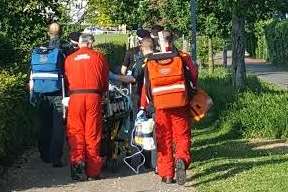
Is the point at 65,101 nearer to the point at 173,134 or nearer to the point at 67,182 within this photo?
the point at 67,182

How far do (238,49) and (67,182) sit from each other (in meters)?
8.27

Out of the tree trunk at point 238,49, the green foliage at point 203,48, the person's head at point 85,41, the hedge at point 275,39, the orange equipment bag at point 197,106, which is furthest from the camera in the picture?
the hedge at point 275,39

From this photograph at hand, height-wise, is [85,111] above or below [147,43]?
below

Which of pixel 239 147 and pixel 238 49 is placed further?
pixel 238 49

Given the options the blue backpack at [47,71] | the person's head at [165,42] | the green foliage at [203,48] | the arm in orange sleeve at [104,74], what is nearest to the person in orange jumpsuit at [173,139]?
the person's head at [165,42]

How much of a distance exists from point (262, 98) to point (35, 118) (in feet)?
17.9

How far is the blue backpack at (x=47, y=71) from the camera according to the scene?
368 inches

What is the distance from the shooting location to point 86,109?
8.62 meters

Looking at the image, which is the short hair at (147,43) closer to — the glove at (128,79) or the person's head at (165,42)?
the glove at (128,79)

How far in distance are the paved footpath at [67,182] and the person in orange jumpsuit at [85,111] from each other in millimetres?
221

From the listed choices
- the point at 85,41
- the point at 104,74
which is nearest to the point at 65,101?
the point at 104,74

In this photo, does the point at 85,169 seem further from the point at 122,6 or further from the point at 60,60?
the point at 122,6

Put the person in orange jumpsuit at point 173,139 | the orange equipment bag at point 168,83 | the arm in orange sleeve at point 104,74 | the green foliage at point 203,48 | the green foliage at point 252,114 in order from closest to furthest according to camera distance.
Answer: the orange equipment bag at point 168,83 → the person in orange jumpsuit at point 173,139 → the arm in orange sleeve at point 104,74 → the green foliage at point 252,114 → the green foliage at point 203,48

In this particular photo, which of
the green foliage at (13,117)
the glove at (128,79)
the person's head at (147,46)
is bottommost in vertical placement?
the green foliage at (13,117)
